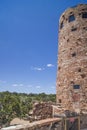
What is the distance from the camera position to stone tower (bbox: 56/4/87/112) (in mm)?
23125

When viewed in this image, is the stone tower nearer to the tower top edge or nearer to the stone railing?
the tower top edge

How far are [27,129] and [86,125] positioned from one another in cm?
531

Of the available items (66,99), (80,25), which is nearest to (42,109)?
(66,99)

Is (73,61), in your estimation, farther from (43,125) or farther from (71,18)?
(43,125)

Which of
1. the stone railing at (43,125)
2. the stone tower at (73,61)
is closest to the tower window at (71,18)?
Result: the stone tower at (73,61)

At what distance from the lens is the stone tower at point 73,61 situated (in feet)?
75.9

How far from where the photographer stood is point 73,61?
944 inches

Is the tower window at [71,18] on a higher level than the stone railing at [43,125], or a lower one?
higher

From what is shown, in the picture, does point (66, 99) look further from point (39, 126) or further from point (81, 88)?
point (39, 126)

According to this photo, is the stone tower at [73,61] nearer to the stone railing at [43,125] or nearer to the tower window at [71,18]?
the tower window at [71,18]

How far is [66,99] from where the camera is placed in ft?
79.0

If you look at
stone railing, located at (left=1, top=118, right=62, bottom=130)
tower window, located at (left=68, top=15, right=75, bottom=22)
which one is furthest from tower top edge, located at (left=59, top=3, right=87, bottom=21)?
stone railing, located at (left=1, top=118, right=62, bottom=130)

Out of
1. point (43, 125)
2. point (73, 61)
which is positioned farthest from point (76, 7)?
point (43, 125)

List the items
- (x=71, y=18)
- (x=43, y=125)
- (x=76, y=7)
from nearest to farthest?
(x=43, y=125) < (x=76, y=7) < (x=71, y=18)
